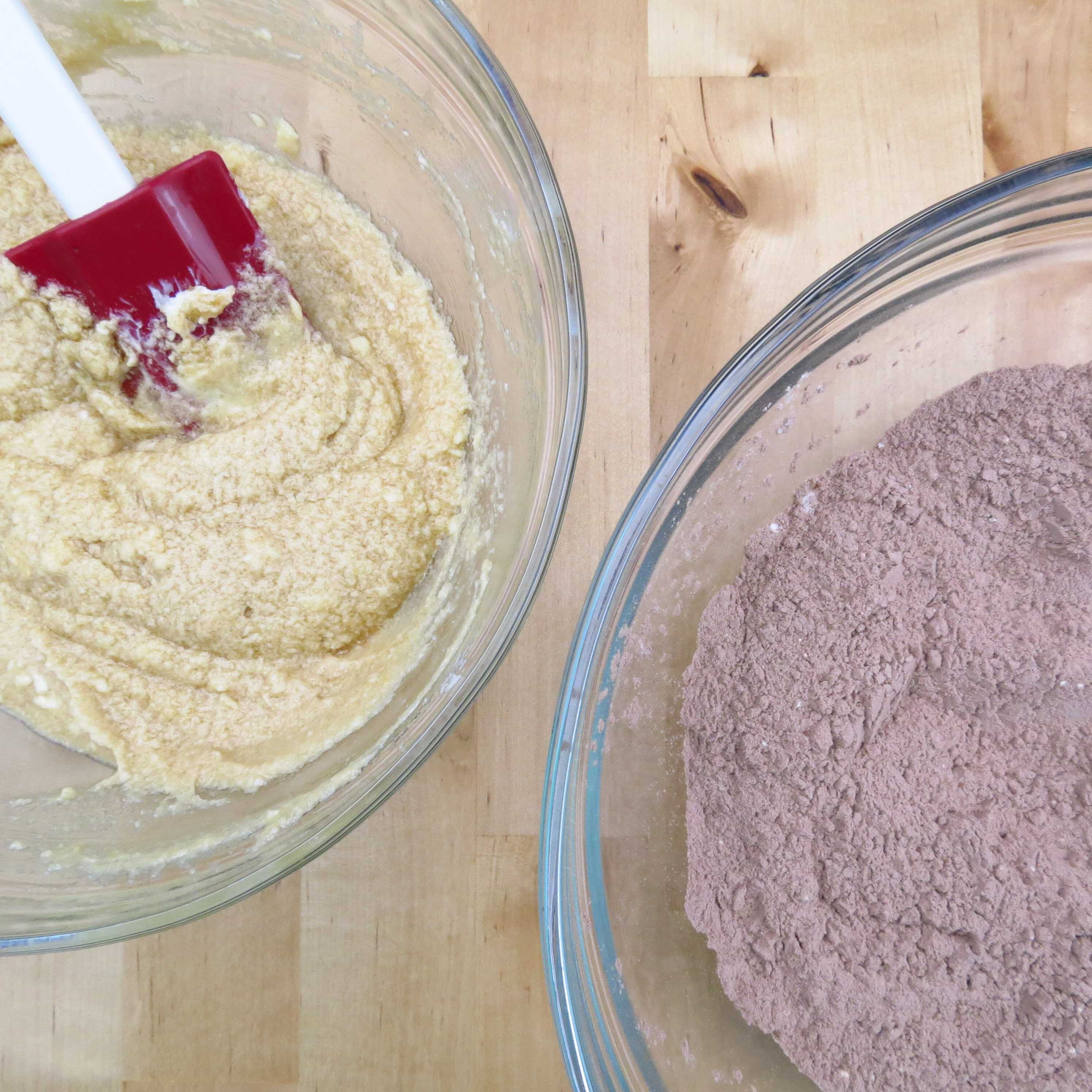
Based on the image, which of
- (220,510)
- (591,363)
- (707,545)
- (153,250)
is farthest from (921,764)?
(153,250)

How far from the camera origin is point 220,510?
101cm

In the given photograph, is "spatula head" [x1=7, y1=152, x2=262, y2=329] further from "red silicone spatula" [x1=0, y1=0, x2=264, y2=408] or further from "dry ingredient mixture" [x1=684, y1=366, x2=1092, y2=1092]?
"dry ingredient mixture" [x1=684, y1=366, x2=1092, y2=1092]

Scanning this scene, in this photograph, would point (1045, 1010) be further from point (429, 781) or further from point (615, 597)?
point (429, 781)

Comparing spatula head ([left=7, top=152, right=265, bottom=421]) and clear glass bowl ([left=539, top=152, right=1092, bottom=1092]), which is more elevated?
spatula head ([left=7, top=152, right=265, bottom=421])

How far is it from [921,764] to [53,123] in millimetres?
1300

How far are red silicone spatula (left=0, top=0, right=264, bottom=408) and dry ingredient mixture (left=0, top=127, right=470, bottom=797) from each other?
32mm

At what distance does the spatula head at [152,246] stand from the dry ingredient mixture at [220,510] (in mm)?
31

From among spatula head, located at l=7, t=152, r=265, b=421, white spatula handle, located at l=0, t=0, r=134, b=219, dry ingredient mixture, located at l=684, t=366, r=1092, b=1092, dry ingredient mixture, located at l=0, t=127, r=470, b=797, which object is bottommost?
dry ingredient mixture, located at l=684, t=366, r=1092, b=1092

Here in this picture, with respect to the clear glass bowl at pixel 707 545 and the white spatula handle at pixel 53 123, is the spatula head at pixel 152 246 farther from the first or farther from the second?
the clear glass bowl at pixel 707 545

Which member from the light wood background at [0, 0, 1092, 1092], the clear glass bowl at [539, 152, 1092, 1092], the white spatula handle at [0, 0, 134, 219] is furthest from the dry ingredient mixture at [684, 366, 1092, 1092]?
the white spatula handle at [0, 0, 134, 219]

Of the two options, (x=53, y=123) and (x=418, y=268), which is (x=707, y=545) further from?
(x=53, y=123)

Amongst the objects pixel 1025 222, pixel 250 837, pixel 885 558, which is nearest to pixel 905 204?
pixel 1025 222

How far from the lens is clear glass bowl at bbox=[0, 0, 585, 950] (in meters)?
0.91

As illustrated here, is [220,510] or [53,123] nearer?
[53,123]
